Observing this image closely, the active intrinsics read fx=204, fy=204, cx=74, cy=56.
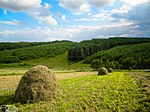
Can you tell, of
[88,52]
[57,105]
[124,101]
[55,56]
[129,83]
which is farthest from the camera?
[55,56]

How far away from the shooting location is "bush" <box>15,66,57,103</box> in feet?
→ 70.3

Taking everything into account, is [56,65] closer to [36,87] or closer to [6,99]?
[6,99]

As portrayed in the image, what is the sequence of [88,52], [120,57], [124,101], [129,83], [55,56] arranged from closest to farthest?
1. [124,101]
2. [129,83]
3. [120,57]
4. [88,52]
5. [55,56]

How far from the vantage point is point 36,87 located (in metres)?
22.0

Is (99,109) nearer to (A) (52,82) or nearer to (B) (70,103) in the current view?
(B) (70,103)

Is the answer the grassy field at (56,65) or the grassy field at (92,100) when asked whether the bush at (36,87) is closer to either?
the grassy field at (92,100)

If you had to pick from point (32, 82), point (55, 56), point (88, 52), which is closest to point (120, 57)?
point (88, 52)

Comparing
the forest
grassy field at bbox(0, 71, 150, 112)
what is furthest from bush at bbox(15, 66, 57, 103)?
the forest

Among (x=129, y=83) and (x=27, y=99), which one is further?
(x=129, y=83)

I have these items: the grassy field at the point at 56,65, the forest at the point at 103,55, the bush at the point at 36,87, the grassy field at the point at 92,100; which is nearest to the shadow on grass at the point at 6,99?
the grassy field at the point at 92,100

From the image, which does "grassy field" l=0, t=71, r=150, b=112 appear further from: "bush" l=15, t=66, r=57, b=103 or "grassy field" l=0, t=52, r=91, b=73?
"grassy field" l=0, t=52, r=91, b=73

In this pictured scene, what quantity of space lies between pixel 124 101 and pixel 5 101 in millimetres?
13930

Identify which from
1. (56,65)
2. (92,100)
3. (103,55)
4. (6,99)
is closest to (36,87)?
(6,99)

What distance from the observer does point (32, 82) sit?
2233cm
